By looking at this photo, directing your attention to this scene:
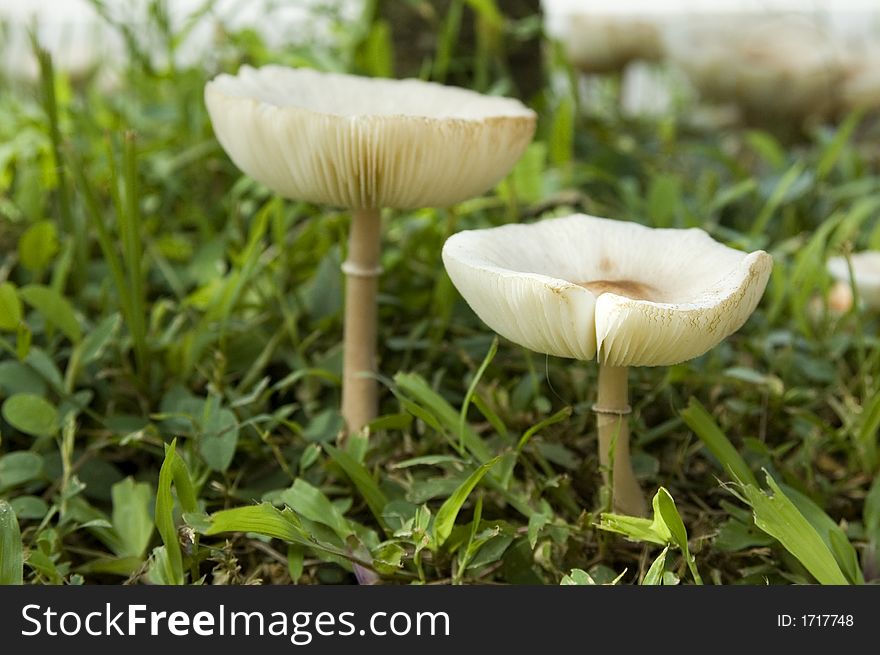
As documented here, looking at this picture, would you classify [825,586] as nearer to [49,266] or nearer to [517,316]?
[517,316]

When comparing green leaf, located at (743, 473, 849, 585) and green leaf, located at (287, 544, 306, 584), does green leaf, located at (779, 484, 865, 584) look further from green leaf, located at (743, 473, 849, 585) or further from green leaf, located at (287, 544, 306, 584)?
green leaf, located at (287, 544, 306, 584)

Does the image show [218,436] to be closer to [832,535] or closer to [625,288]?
[625,288]

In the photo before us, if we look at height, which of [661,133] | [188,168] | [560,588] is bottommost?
[560,588]

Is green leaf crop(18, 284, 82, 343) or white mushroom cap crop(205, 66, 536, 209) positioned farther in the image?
green leaf crop(18, 284, 82, 343)

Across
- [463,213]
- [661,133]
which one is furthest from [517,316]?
[661,133]

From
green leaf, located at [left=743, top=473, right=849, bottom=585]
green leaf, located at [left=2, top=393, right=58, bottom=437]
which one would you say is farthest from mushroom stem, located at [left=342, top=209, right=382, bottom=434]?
green leaf, located at [left=743, top=473, right=849, bottom=585]
